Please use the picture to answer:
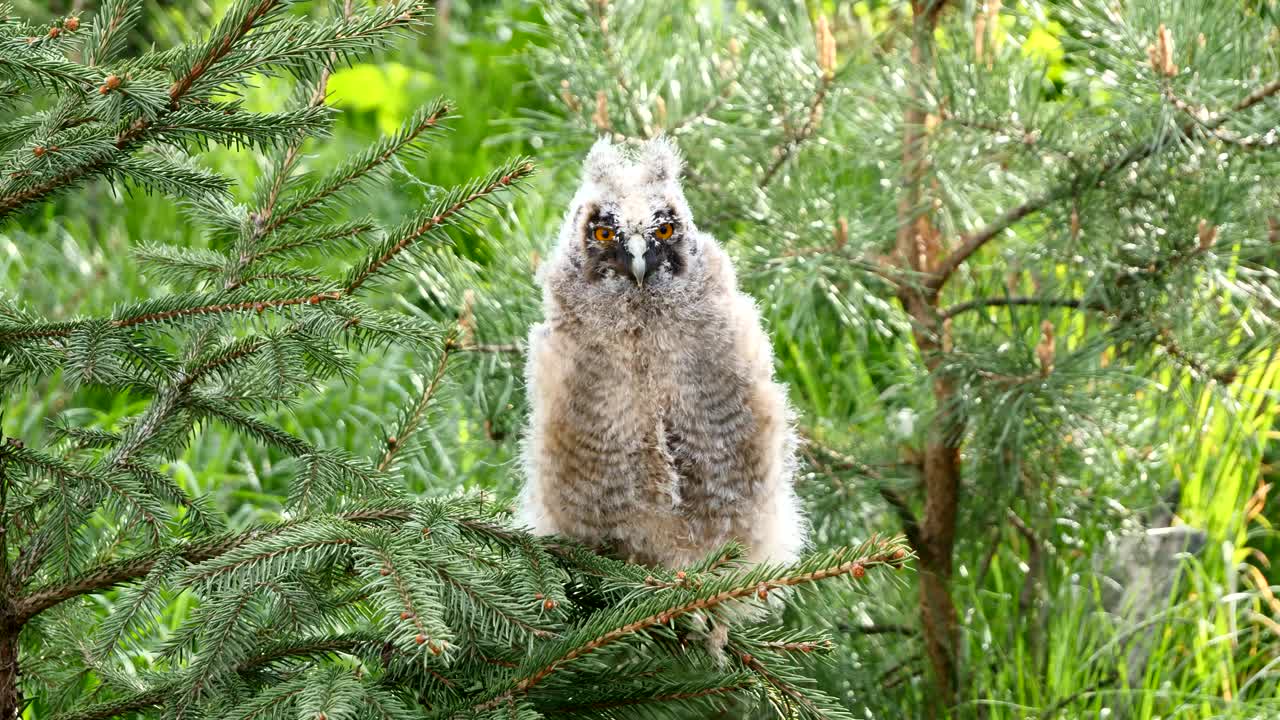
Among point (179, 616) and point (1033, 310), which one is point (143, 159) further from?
point (1033, 310)

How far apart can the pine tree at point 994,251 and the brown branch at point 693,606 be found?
4.64 feet

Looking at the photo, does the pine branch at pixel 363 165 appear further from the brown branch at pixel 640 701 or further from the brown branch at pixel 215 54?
the brown branch at pixel 640 701

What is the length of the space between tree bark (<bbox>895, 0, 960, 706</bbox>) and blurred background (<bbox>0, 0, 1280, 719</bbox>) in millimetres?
55

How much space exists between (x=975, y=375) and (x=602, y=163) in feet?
3.65

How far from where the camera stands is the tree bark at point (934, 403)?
2.95 metres

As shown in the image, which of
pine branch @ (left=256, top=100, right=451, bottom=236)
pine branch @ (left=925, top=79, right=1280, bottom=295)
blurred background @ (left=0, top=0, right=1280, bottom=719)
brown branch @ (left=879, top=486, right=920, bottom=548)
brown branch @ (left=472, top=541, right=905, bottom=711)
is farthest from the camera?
brown branch @ (left=879, top=486, right=920, bottom=548)

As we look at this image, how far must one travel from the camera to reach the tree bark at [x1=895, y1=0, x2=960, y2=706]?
116 inches

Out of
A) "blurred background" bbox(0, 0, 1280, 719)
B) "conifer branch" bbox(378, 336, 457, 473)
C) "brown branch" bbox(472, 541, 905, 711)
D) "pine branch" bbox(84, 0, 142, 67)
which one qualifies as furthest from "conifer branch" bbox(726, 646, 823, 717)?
"pine branch" bbox(84, 0, 142, 67)

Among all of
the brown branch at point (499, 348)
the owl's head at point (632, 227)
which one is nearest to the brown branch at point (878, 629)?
the brown branch at point (499, 348)

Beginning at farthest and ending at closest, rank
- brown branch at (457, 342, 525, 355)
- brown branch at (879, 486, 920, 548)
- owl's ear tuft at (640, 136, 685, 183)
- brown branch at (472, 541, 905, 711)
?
1. brown branch at (879, 486, 920, 548)
2. brown branch at (457, 342, 525, 355)
3. owl's ear tuft at (640, 136, 685, 183)
4. brown branch at (472, 541, 905, 711)

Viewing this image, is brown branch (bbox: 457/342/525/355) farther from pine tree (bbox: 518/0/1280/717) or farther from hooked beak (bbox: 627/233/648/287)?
hooked beak (bbox: 627/233/648/287)

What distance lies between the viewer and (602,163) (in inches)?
90.0

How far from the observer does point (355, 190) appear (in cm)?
184

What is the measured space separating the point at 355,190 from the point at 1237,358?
6.65 feet
